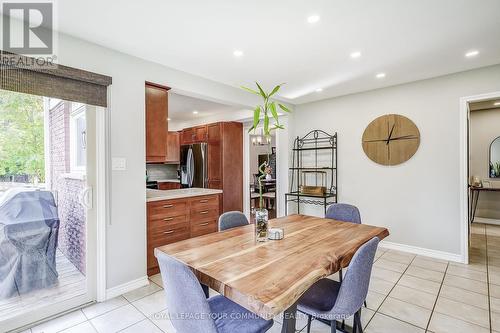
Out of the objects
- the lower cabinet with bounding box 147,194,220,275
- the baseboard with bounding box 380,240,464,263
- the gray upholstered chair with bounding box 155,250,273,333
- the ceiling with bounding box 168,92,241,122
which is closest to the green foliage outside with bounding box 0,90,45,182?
the lower cabinet with bounding box 147,194,220,275

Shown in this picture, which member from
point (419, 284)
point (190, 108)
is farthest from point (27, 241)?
point (419, 284)

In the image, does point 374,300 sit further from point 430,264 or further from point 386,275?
point 430,264

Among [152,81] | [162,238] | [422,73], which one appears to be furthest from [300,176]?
[152,81]

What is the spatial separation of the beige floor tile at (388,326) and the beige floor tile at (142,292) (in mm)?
2029

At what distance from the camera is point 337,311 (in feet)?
4.78

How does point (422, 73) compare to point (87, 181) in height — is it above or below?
above

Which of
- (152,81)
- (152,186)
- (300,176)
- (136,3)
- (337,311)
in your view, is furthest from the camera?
(152,186)

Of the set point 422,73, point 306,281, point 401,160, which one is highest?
point 422,73

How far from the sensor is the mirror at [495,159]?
5.06m

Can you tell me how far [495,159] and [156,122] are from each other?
6.36 metres

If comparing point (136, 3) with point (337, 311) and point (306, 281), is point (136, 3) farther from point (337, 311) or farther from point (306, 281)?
point (337, 311)

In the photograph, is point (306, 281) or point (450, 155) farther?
point (450, 155)

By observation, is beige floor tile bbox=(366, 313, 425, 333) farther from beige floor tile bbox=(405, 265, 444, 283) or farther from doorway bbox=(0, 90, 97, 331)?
doorway bbox=(0, 90, 97, 331)

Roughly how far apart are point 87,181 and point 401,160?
3.99 meters
